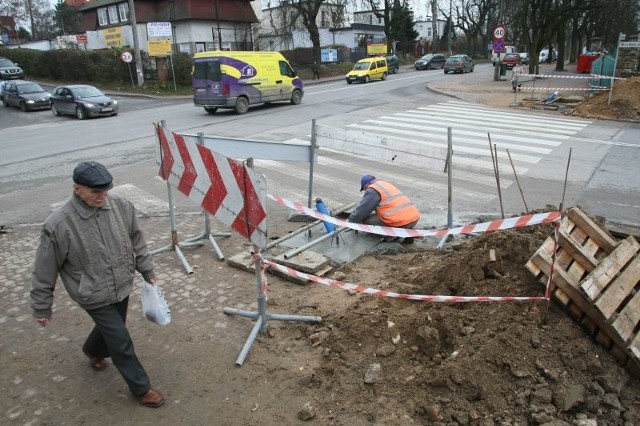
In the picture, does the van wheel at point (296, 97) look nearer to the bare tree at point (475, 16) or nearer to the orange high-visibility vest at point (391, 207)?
the orange high-visibility vest at point (391, 207)

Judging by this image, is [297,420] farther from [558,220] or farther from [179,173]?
[179,173]

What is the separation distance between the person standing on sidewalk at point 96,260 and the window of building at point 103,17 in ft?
171

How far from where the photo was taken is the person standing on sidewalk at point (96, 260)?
3277 mm

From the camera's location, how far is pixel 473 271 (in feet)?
15.4

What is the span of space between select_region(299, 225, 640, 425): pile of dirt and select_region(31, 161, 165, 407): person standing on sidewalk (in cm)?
153

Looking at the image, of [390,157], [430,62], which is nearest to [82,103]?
[390,157]

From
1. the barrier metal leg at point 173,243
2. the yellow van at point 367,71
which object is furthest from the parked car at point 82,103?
the yellow van at point 367,71

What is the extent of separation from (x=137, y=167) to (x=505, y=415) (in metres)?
10.2

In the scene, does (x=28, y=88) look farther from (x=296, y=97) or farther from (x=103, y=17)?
(x=103, y=17)

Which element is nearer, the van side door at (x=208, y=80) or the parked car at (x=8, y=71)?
the van side door at (x=208, y=80)

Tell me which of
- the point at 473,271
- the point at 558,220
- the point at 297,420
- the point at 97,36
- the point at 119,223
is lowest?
the point at 297,420

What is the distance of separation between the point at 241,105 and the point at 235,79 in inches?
41.7

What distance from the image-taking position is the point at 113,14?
4694cm

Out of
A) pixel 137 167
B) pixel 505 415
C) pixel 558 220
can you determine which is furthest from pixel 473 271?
pixel 137 167
